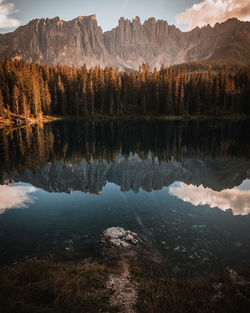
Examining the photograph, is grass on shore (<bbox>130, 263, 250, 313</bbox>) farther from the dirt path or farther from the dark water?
the dark water

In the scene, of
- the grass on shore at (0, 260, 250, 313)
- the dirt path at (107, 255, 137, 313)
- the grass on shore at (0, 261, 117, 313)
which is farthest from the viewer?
the dirt path at (107, 255, 137, 313)

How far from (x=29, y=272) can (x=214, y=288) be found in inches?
265

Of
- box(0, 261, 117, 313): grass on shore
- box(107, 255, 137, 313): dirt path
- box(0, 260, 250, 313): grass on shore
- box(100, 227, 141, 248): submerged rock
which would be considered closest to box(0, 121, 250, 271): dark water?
box(100, 227, 141, 248): submerged rock

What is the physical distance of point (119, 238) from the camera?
11.7 m

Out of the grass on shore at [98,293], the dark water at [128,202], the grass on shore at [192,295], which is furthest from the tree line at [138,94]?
the grass on shore at [192,295]

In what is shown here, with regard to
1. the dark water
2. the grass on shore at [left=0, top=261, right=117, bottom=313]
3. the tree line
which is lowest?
the dark water

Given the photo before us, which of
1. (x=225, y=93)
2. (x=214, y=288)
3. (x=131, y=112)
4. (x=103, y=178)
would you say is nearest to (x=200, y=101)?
(x=225, y=93)

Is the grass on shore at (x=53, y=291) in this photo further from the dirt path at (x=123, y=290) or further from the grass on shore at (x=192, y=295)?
the grass on shore at (x=192, y=295)

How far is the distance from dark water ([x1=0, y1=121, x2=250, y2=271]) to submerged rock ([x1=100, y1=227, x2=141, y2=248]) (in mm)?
895

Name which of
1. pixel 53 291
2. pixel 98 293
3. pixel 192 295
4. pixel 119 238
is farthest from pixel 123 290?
pixel 119 238

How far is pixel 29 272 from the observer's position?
7340mm

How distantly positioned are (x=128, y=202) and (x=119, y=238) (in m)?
6.36

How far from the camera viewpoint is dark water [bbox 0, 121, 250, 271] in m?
11.4

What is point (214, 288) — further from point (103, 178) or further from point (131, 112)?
point (131, 112)
